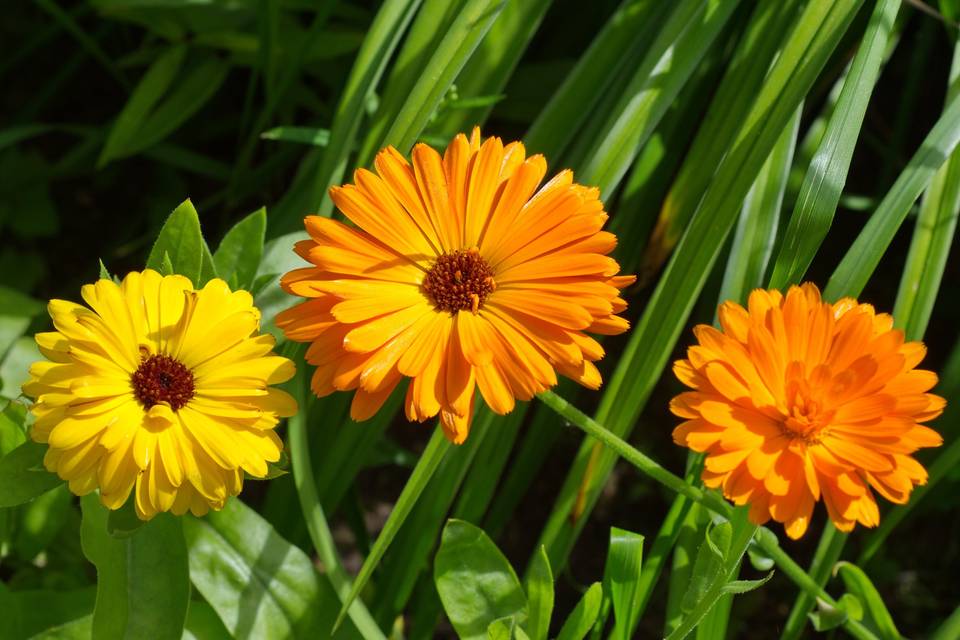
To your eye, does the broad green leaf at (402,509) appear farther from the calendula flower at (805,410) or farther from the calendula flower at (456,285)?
the calendula flower at (805,410)

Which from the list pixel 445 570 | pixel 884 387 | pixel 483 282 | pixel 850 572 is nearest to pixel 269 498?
pixel 445 570

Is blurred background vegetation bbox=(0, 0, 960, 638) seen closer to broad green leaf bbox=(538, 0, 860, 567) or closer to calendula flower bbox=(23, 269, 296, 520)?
broad green leaf bbox=(538, 0, 860, 567)

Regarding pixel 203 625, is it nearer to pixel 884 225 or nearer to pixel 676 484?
pixel 676 484

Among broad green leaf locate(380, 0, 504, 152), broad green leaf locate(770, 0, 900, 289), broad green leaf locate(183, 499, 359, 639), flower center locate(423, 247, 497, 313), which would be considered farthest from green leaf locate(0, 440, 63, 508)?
broad green leaf locate(770, 0, 900, 289)

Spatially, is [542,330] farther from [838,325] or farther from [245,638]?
[245,638]

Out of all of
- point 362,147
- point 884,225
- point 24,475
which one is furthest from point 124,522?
point 884,225

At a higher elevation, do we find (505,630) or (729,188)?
(729,188)
